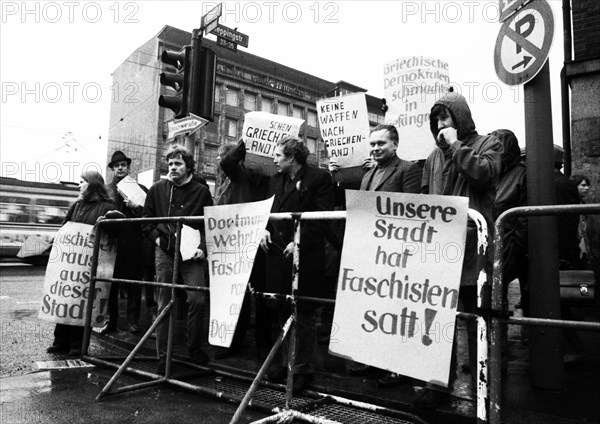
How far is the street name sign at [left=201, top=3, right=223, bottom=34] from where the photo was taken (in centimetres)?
698

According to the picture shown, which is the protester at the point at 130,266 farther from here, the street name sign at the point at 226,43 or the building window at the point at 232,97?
the building window at the point at 232,97

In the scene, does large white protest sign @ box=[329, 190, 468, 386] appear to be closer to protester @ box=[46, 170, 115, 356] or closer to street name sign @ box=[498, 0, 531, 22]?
street name sign @ box=[498, 0, 531, 22]

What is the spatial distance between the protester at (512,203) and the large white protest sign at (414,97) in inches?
55.7

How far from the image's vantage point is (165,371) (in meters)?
3.92

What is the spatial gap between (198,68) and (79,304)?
3.60m

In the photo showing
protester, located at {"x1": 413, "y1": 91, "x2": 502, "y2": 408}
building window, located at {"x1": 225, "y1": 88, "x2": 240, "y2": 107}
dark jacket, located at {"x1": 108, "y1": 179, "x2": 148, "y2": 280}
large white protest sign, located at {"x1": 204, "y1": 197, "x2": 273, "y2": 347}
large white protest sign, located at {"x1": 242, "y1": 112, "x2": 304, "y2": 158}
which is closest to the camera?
protester, located at {"x1": 413, "y1": 91, "x2": 502, "y2": 408}

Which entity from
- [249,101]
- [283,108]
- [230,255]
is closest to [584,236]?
[230,255]

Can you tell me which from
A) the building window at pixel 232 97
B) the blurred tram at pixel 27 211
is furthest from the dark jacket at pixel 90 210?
the building window at pixel 232 97

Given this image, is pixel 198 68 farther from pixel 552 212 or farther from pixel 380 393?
pixel 552 212

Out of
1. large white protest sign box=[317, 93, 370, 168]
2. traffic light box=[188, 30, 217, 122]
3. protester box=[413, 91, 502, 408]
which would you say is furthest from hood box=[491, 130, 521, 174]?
traffic light box=[188, 30, 217, 122]

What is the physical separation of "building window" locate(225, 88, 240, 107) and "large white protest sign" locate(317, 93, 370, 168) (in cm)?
3764

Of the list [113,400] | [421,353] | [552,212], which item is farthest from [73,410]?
[552,212]

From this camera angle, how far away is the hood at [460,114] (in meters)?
3.35

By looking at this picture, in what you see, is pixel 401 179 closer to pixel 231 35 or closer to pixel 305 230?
pixel 305 230
